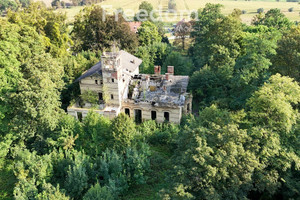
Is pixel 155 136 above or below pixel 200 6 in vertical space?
below

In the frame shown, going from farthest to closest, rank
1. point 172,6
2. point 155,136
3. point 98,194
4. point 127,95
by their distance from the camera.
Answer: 1. point 172,6
2. point 127,95
3. point 155,136
4. point 98,194

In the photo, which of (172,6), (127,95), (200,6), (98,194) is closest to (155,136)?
(127,95)

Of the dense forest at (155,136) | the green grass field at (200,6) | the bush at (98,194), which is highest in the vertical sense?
the green grass field at (200,6)

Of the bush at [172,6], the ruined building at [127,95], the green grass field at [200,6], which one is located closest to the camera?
the ruined building at [127,95]

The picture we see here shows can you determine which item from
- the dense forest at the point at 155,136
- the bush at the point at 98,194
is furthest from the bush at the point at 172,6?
the bush at the point at 98,194

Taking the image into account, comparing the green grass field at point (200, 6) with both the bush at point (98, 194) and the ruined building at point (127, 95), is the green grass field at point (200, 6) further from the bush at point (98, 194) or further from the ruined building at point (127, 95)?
the bush at point (98, 194)

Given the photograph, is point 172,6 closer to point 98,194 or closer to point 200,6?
point 200,6

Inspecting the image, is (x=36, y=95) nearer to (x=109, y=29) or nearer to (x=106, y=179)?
(x=106, y=179)

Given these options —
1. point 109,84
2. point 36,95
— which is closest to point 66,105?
point 109,84
